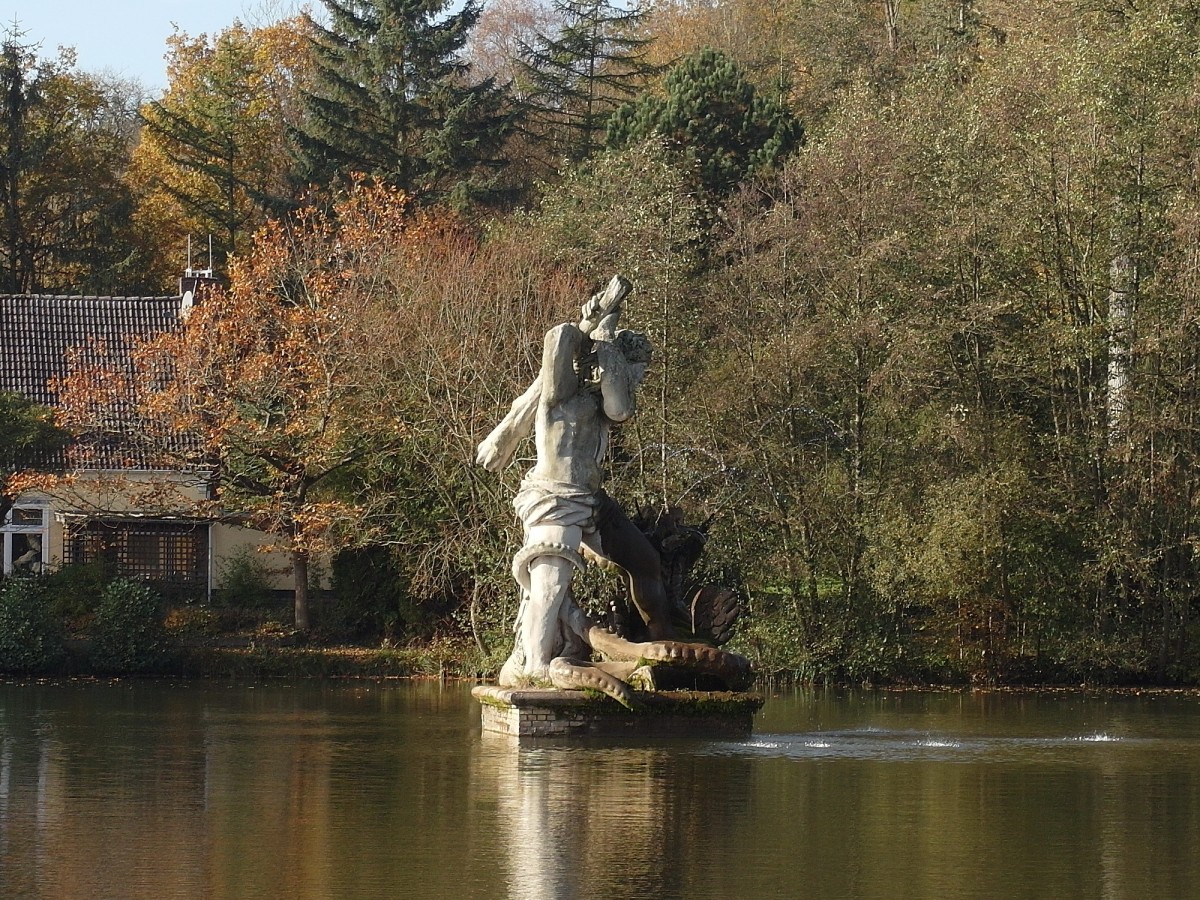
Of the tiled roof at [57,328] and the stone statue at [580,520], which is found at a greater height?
the tiled roof at [57,328]

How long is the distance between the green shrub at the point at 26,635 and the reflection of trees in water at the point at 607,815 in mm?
15236

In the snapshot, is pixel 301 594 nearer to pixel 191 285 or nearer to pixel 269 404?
pixel 269 404

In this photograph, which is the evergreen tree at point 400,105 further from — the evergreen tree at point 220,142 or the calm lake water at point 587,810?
the calm lake water at point 587,810

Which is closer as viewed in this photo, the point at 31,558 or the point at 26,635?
the point at 26,635

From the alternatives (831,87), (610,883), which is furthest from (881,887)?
(831,87)

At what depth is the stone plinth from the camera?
19.8 m

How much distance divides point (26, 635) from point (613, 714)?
A: 53.1 feet

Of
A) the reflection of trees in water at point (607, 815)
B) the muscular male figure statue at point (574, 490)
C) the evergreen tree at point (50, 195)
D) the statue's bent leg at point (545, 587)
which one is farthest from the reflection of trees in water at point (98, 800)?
the evergreen tree at point (50, 195)

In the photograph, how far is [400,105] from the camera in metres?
53.7

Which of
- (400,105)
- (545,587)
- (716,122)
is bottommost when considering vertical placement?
(545,587)

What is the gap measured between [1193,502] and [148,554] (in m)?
21.1

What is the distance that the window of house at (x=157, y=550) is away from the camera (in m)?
41.3

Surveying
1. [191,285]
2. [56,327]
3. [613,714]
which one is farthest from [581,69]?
[613,714]

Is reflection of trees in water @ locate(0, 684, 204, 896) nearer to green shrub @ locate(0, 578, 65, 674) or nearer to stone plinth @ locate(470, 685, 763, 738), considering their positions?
stone plinth @ locate(470, 685, 763, 738)
